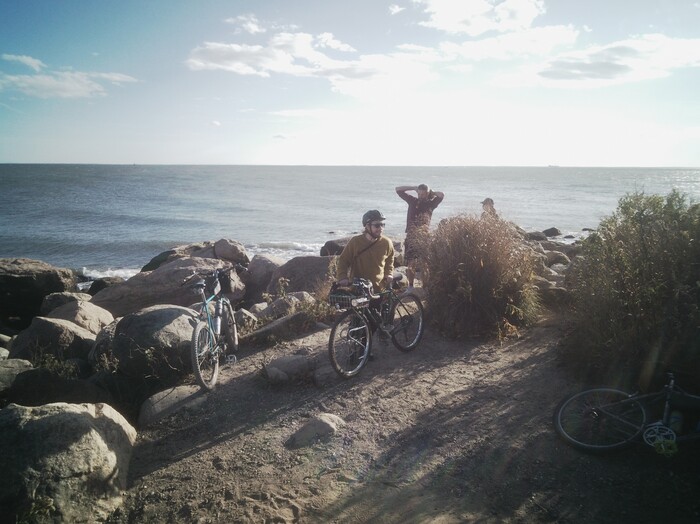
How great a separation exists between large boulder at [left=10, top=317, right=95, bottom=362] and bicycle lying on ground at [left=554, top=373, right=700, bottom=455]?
7.66 metres

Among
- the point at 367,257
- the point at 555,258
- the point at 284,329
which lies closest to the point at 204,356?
the point at 284,329

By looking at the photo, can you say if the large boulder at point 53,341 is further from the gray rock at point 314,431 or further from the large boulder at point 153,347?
the gray rock at point 314,431

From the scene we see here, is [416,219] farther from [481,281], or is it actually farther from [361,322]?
[361,322]

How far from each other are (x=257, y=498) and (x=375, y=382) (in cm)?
239

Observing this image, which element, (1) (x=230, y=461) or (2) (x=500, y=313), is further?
(2) (x=500, y=313)

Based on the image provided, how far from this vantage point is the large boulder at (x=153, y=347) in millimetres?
5855

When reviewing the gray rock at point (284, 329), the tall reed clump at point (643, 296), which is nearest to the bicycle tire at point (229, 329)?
the gray rock at point (284, 329)

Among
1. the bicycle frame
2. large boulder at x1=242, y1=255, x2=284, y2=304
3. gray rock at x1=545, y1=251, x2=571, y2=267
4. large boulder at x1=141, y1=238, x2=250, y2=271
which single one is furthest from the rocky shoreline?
the bicycle frame

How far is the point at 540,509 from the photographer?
3580mm

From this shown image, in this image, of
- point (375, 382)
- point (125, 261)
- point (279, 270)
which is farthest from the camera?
point (125, 261)

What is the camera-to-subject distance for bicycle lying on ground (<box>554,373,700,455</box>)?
3.97 metres

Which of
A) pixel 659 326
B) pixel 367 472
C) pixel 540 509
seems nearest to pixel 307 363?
pixel 367 472

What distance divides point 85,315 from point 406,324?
723 cm

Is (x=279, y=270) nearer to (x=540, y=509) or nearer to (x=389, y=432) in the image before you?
(x=389, y=432)
